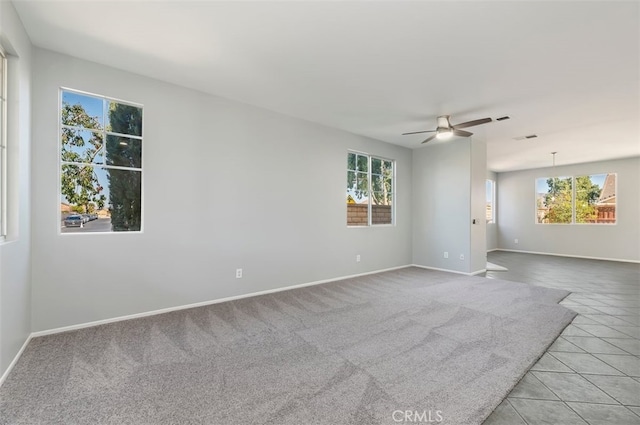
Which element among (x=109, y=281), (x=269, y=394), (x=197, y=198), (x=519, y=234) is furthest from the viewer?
(x=519, y=234)

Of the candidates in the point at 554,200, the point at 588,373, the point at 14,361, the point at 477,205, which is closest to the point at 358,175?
the point at 477,205

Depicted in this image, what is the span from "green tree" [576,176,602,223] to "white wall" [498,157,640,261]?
205 millimetres

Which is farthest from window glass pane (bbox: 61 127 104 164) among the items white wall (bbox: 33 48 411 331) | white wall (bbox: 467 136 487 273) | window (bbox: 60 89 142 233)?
white wall (bbox: 467 136 487 273)

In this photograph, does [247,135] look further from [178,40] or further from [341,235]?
[341,235]

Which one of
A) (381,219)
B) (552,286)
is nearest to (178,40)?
(381,219)

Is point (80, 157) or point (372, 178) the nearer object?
point (80, 157)

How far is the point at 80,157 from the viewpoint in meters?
3.08

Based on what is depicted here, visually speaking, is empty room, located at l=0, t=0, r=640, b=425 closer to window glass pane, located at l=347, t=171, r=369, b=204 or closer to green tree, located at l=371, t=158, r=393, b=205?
window glass pane, located at l=347, t=171, r=369, b=204

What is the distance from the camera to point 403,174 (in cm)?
663

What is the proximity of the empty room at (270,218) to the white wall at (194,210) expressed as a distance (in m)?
0.02

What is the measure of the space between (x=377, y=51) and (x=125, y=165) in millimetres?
3054

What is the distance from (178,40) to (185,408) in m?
3.03

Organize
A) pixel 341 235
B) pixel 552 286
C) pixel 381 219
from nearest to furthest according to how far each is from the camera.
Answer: pixel 552 286, pixel 341 235, pixel 381 219

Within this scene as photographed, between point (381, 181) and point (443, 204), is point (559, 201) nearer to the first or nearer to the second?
point (443, 204)
